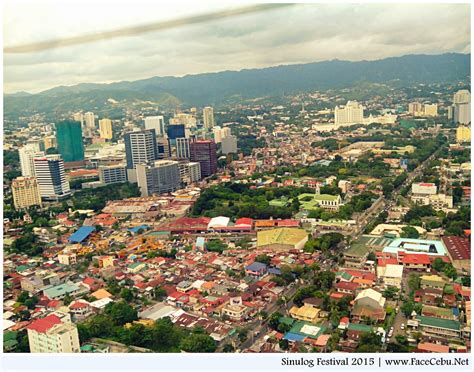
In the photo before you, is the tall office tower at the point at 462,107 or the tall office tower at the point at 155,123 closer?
the tall office tower at the point at 462,107

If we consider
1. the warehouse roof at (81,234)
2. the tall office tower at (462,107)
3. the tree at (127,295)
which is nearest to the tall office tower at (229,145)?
the tall office tower at (462,107)

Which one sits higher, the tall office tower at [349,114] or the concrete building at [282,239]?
the tall office tower at [349,114]

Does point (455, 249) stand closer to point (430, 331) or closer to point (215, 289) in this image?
point (430, 331)

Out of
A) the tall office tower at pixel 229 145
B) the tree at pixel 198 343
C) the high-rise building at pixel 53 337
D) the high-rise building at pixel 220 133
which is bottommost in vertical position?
the tree at pixel 198 343

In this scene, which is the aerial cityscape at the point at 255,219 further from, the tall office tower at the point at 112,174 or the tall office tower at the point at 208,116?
the tall office tower at the point at 208,116

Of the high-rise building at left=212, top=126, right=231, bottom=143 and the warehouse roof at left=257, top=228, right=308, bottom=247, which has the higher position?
the high-rise building at left=212, top=126, right=231, bottom=143

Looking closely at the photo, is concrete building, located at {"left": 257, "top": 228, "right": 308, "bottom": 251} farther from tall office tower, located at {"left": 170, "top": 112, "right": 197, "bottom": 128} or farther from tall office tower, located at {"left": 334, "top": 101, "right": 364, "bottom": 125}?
tall office tower, located at {"left": 170, "top": 112, "right": 197, "bottom": 128}

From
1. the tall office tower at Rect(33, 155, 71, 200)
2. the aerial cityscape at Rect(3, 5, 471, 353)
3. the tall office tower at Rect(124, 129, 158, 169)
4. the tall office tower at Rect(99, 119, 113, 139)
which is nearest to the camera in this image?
the aerial cityscape at Rect(3, 5, 471, 353)

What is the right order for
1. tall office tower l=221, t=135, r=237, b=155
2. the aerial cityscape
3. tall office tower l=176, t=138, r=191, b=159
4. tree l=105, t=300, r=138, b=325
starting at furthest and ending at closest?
tall office tower l=221, t=135, r=237, b=155 < tall office tower l=176, t=138, r=191, b=159 < tree l=105, t=300, r=138, b=325 < the aerial cityscape

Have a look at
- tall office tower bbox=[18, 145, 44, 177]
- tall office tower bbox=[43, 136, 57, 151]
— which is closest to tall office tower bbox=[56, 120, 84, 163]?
tall office tower bbox=[43, 136, 57, 151]
